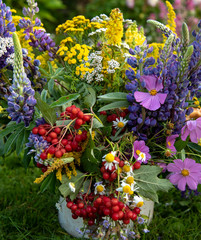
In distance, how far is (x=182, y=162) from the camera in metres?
1.06

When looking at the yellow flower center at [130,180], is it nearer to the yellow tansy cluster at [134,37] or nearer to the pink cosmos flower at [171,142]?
the pink cosmos flower at [171,142]

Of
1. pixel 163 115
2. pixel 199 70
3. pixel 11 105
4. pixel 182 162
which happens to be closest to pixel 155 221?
pixel 182 162

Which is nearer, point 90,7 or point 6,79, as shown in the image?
point 6,79

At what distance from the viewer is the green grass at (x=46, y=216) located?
56.1 inches

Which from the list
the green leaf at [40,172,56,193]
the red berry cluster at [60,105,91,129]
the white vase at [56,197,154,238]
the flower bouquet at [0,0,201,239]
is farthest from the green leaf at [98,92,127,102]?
the white vase at [56,197,154,238]

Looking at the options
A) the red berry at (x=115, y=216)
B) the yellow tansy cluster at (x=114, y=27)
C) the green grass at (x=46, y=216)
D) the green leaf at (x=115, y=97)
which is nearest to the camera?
the red berry at (x=115, y=216)

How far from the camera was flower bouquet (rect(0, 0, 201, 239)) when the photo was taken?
95 centimetres

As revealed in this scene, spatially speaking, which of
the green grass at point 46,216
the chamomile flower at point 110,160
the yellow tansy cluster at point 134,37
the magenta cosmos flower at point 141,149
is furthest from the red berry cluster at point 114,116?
the green grass at point 46,216

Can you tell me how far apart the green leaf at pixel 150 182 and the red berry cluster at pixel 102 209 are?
3.4 inches

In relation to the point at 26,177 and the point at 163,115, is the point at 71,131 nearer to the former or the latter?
the point at 163,115

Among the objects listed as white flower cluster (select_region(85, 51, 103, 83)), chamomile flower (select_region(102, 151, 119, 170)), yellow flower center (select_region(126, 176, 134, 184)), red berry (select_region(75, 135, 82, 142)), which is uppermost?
white flower cluster (select_region(85, 51, 103, 83))

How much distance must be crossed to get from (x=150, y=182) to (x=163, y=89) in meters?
0.31

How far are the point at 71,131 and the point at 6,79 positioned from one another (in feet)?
1.17

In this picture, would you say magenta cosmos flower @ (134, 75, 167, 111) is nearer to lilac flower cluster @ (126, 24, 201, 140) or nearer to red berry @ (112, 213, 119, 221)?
lilac flower cluster @ (126, 24, 201, 140)
